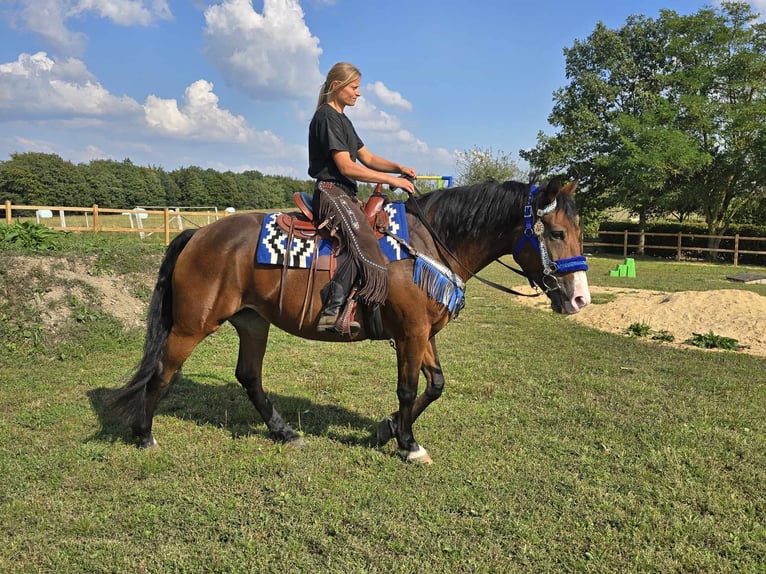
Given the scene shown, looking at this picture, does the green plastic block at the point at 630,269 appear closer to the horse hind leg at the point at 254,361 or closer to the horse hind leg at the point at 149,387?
the horse hind leg at the point at 254,361

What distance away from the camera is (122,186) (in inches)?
2234

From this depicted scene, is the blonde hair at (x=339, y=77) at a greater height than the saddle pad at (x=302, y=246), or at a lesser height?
greater

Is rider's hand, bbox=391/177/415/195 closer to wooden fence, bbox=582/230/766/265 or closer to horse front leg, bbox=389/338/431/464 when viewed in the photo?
horse front leg, bbox=389/338/431/464

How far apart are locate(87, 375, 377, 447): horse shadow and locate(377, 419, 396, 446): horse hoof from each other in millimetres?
115

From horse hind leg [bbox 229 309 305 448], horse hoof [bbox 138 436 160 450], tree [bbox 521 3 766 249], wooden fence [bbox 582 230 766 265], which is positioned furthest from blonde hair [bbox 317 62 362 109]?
wooden fence [bbox 582 230 766 265]

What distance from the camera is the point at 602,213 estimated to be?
3766 centimetres

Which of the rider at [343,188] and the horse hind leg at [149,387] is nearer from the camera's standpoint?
the rider at [343,188]

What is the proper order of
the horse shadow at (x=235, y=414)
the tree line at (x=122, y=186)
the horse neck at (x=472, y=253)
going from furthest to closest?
the tree line at (x=122, y=186) < the horse shadow at (x=235, y=414) < the horse neck at (x=472, y=253)

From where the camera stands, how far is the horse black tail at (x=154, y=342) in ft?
14.7

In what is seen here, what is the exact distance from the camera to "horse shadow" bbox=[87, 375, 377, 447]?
190 inches

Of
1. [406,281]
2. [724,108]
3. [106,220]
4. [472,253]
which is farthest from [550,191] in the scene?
[106,220]

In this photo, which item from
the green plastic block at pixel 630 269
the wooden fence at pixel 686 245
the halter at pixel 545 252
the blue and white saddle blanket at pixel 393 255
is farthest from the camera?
the wooden fence at pixel 686 245

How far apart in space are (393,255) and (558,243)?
1.30 meters

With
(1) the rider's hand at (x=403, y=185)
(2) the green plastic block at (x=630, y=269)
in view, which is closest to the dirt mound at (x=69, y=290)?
(1) the rider's hand at (x=403, y=185)
